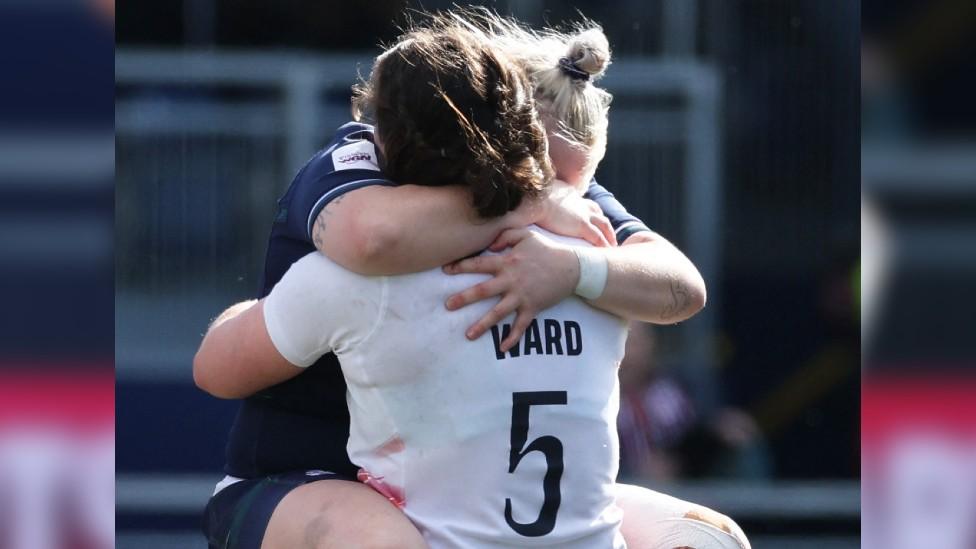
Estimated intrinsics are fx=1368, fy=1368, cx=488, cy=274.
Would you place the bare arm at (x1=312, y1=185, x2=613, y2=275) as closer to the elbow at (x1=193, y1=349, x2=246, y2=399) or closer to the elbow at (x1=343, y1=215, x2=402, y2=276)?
the elbow at (x1=343, y1=215, x2=402, y2=276)

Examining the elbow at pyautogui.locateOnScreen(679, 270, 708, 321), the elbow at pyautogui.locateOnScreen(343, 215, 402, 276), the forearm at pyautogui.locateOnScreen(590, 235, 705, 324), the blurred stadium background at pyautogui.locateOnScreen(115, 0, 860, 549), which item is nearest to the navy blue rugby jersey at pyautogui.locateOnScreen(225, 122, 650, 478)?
the elbow at pyautogui.locateOnScreen(343, 215, 402, 276)

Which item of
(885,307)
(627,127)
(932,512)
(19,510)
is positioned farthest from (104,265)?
(627,127)

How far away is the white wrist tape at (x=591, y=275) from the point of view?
2.02 meters

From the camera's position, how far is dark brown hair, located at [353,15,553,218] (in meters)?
1.93

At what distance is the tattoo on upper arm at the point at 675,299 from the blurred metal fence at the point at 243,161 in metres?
3.37

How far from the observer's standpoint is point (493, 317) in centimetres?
194

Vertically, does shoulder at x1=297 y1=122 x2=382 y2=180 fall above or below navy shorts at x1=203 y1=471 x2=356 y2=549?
above

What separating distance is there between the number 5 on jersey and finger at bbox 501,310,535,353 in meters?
0.07

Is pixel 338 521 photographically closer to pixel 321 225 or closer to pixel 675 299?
pixel 321 225

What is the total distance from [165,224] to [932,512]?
4129 mm

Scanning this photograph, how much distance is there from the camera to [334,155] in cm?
207

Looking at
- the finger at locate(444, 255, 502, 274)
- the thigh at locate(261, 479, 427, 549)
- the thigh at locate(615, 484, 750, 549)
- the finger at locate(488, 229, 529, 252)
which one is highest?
the finger at locate(488, 229, 529, 252)

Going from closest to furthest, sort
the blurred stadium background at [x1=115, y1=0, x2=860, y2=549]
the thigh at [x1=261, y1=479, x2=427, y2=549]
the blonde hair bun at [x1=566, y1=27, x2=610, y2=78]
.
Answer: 1. the thigh at [x1=261, y1=479, x2=427, y2=549]
2. the blonde hair bun at [x1=566, y1=27, x2=610, y2=78]
3. the blurred stadium background at [x1=115, y1=0, x2=860, y2=549]

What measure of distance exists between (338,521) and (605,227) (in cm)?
65
